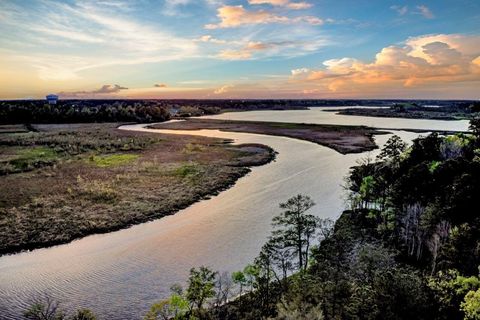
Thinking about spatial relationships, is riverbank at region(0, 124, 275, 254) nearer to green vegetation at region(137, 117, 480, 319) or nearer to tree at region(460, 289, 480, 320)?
green vegetation at region(137, 117, 480, 319)

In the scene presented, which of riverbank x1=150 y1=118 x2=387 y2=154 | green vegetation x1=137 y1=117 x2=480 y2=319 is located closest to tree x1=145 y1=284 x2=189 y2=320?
green vegetation x1=137 y1=117 x2=480 y2=319

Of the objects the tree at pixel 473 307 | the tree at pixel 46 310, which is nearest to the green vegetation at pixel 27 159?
the tree at pixel 46 310

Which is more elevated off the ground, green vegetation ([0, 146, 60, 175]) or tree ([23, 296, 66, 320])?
green vegetation ([0, 146, 60, 175])

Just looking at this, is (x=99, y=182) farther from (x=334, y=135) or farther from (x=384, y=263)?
(x=334, y=135)

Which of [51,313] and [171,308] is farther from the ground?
[51,313]

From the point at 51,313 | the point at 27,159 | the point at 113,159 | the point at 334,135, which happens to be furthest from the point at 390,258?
the point at 334,135

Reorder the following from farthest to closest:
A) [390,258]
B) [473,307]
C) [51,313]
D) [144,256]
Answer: [144,256], [390,258], [51,313], [473,307]

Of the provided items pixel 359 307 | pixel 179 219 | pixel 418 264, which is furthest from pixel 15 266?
pixel 418 264
